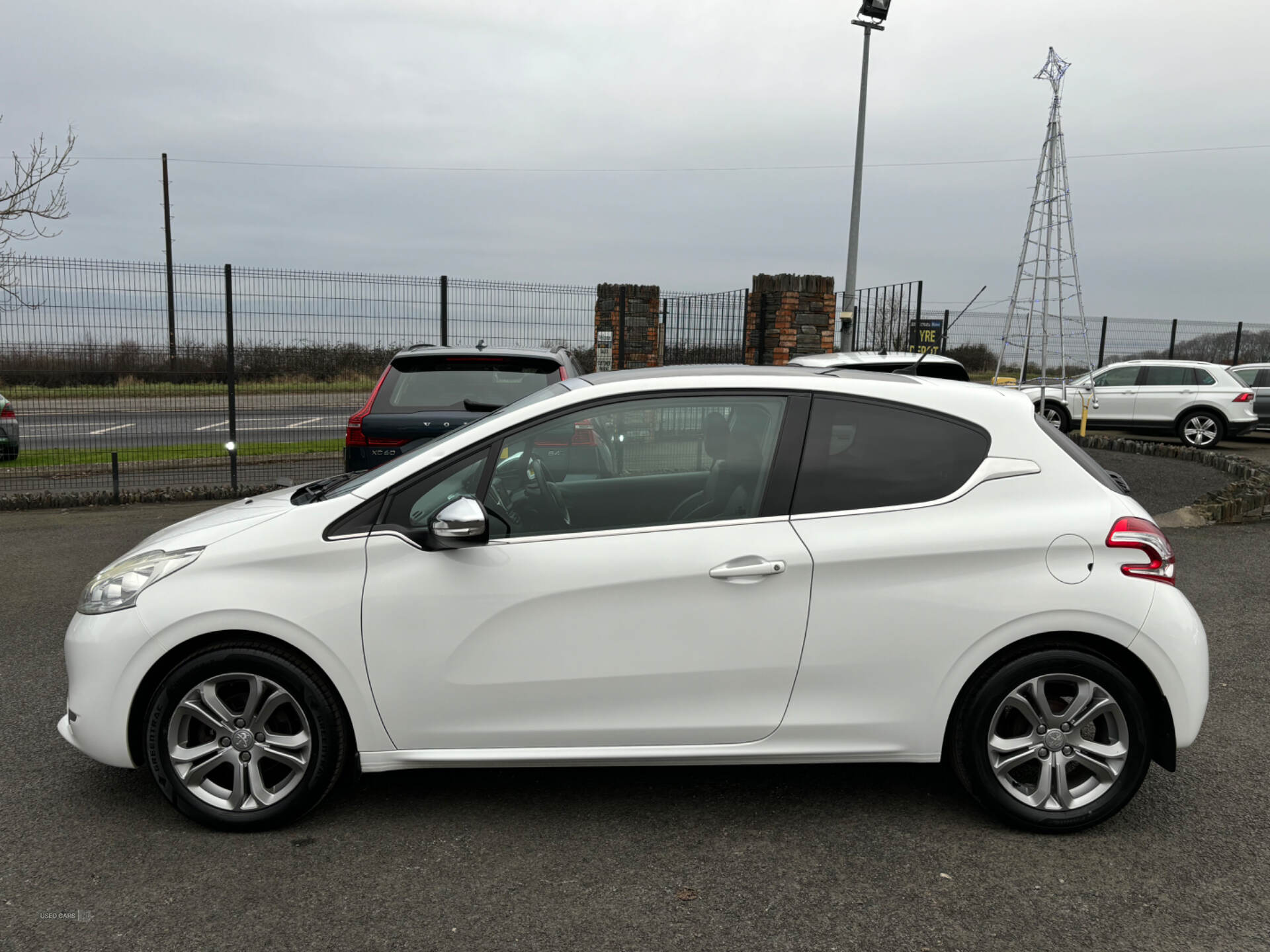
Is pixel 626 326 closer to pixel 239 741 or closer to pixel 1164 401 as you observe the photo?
pixel 1164 401

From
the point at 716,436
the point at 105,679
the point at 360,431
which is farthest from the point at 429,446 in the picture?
the point at 360,431

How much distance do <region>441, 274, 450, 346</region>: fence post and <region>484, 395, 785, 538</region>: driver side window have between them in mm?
8908

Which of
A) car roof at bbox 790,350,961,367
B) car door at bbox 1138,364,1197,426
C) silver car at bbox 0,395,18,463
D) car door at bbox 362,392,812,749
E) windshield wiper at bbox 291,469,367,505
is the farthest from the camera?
car door at bbox 1138,364,1197,426

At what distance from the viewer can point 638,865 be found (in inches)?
132

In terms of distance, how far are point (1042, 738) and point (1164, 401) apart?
17611 millimetres

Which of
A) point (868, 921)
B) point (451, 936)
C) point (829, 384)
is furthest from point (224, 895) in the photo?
point (829, 384)

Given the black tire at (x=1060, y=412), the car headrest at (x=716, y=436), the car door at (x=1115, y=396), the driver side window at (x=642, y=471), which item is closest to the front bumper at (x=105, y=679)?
the driver side window at (x=642, y=471)

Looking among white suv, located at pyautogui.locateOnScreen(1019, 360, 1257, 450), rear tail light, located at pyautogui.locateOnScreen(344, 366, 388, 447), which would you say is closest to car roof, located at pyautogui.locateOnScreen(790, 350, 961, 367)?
rear tail light, located at pyautogui.locateOnScreen(344, 366, 388, 447)

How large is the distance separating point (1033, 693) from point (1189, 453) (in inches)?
526

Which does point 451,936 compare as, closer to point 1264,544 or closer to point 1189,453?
point 1264,544

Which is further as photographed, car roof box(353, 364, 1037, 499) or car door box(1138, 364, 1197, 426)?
car door box(1138, 364, 1197, 426)

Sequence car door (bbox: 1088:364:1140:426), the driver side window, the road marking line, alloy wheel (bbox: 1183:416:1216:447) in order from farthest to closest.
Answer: car door (bbox: 1088:364:1140:426) → alloy wheel (bbox: 1183:416:1216:447) → the road marking line → the driver side window

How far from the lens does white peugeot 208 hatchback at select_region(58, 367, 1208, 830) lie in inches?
135

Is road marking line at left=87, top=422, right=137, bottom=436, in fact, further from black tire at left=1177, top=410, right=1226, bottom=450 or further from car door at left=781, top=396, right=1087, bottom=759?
black tire at left=1177, top=410, right=1226, bottom=450
